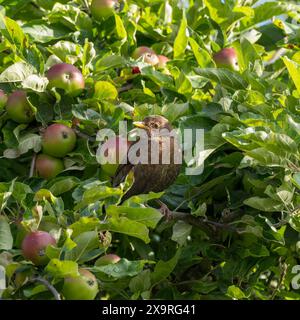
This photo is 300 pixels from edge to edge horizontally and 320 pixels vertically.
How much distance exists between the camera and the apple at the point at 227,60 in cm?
378

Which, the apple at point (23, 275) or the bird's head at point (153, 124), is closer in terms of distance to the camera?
the apple at point (23, 275)

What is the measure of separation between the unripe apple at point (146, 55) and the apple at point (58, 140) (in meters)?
0.53

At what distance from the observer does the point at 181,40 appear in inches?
150

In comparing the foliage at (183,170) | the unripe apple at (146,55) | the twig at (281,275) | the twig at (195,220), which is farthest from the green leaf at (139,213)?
the unripe apple at (146,55)

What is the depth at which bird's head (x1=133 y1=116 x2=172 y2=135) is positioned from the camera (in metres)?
3.57

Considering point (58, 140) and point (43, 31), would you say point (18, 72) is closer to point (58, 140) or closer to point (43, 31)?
point (58, 140)

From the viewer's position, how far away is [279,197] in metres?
3.04

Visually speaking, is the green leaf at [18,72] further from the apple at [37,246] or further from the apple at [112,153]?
the apple at [37,246]

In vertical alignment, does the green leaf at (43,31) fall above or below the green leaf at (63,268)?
above

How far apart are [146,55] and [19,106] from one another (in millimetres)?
639

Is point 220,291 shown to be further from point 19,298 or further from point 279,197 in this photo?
point 19,298

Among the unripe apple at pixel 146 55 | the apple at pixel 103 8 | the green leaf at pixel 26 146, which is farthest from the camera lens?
the apple at pixel 103 8

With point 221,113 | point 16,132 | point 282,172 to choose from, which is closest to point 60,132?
point 16,132

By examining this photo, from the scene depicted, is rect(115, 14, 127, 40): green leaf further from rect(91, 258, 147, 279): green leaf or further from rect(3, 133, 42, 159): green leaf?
rect(91, 258, 147, 279): green leaf
